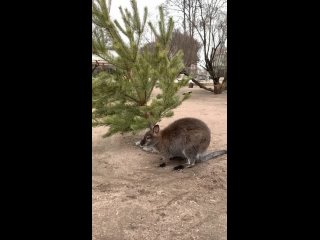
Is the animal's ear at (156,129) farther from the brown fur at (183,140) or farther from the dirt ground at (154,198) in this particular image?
the dirt ground at (154,198)

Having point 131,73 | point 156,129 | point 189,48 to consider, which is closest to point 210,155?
point 156,129

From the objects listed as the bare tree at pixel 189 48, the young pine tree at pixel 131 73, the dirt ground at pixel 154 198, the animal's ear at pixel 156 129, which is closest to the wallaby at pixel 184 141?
the animal's ear at pixel 156 129

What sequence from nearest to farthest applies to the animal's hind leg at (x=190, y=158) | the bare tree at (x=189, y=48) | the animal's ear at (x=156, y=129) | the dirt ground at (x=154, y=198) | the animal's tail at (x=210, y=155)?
the dirt ground at (x=154, y=198), the animal's hind leg at (x=190, y=158), the animal's tail at (x=210, y=155), the animal's ear at (x=156, y=129), the bare tree at (x=189, y=48)

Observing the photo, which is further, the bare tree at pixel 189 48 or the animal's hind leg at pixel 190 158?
the bare tree at pixel 189 48

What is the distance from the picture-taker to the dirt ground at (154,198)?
227 centimetres

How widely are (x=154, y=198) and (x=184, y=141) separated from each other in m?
1.19

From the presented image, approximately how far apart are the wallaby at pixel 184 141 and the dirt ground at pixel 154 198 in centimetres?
14

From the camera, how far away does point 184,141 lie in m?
3.96

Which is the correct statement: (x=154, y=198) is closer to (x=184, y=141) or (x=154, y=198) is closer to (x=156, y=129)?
(x=184, y=141)

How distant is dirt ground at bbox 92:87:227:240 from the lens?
2267 mm

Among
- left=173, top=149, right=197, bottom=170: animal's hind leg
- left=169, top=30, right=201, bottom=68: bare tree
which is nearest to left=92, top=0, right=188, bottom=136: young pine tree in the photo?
left=173, top=149, right=197, bottom=170: animal's hind leg
